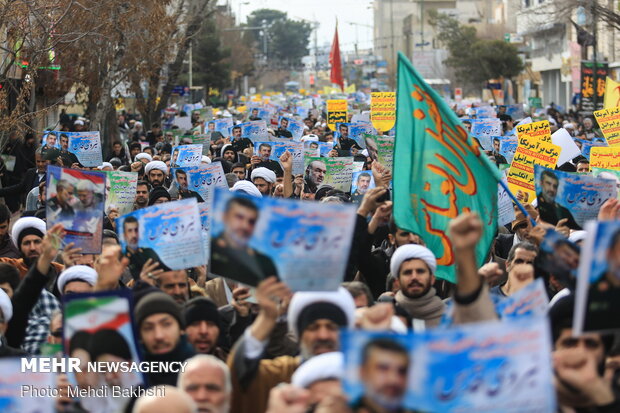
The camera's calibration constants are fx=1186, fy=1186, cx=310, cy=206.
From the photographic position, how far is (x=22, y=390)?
359 centimetres

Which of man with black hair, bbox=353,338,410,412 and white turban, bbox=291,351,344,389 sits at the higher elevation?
man with black hair, bbox=353,338,410,412

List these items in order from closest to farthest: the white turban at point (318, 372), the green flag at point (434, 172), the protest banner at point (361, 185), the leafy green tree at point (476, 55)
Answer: the white turban at point (318, 372) → the green flag at point (434, 172) → the protest banner at point (361, 185) → the leafy green tree at point (476, 55)

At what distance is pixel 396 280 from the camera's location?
7012mm

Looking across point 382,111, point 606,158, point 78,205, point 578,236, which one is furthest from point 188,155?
point 578,236

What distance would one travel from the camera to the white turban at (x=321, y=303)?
4.96 m

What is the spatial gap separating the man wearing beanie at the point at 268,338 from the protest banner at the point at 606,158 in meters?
6.27

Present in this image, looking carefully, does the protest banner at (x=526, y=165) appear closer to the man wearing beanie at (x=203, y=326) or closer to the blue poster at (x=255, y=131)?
the man wearing beanie at (x=203, y=326)

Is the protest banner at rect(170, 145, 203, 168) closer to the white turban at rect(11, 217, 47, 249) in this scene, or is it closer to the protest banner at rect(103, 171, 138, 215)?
the protest banner at rect(103, 171, 138, 215)

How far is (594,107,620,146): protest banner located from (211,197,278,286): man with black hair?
29.9ft

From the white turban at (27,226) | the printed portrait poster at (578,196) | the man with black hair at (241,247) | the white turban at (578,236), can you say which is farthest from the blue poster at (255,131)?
the man with black hair at (241,247)

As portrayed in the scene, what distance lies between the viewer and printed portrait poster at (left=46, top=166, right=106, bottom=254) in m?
7.36

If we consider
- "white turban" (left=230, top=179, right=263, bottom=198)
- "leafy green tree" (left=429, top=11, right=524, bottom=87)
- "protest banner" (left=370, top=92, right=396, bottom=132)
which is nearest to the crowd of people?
"white turban" (left=230, top=179, right=263, bottom=198)

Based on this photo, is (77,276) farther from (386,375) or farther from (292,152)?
(292,152)

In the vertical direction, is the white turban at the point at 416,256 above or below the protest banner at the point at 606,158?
below
